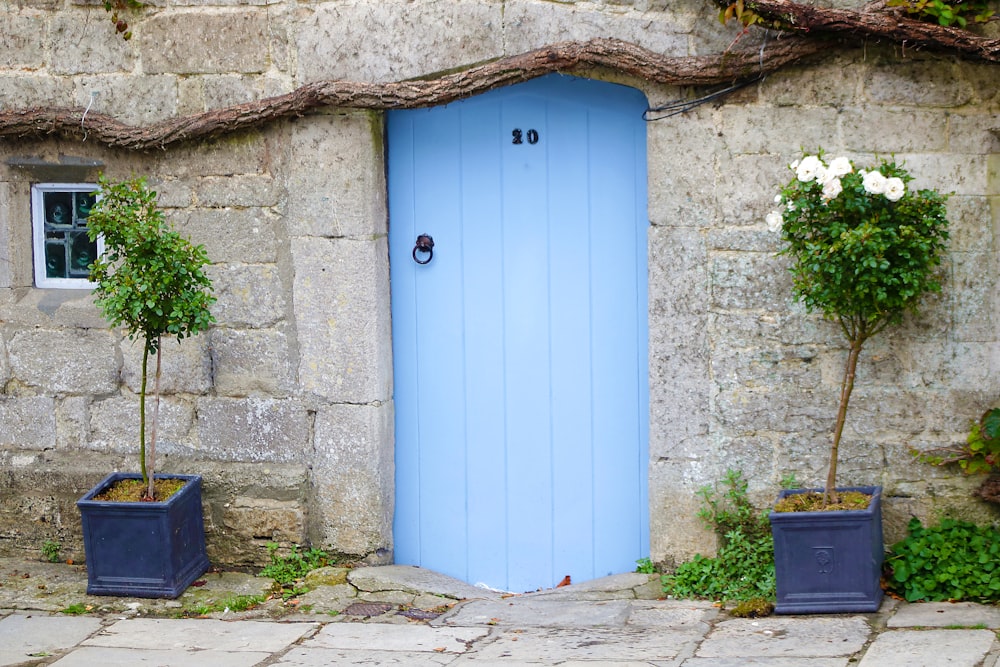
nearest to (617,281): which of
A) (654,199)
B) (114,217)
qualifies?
(654,199)

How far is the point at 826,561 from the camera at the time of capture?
15.9ft

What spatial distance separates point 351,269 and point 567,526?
1.52 meters

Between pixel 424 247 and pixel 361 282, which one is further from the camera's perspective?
pixel 424 247

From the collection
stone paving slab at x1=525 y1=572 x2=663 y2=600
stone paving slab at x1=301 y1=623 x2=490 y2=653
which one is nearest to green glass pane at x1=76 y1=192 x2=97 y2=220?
stone paving slab at x1=301 y1=623 x2=490 y2=653

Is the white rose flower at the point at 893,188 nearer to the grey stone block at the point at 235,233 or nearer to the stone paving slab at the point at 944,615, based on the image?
the stone paving slab at the point at 944,615

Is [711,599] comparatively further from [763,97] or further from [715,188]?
[763,97]

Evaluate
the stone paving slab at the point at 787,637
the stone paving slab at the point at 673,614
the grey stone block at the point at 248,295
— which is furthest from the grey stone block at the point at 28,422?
the stone paving slab at the point at 787,637

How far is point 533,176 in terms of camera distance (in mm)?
5543

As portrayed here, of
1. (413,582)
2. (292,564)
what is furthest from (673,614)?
(292,564)

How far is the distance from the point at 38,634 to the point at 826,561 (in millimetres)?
3131

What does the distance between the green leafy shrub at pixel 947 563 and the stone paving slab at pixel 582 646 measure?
950mm

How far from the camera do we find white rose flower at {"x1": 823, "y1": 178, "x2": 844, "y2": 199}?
4660 mm

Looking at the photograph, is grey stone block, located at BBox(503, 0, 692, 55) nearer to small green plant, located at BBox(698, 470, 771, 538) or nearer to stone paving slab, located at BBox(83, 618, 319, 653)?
small green plant, located at BBox(698, 470, 771, 538)

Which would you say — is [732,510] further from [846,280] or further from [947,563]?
[846,280]
